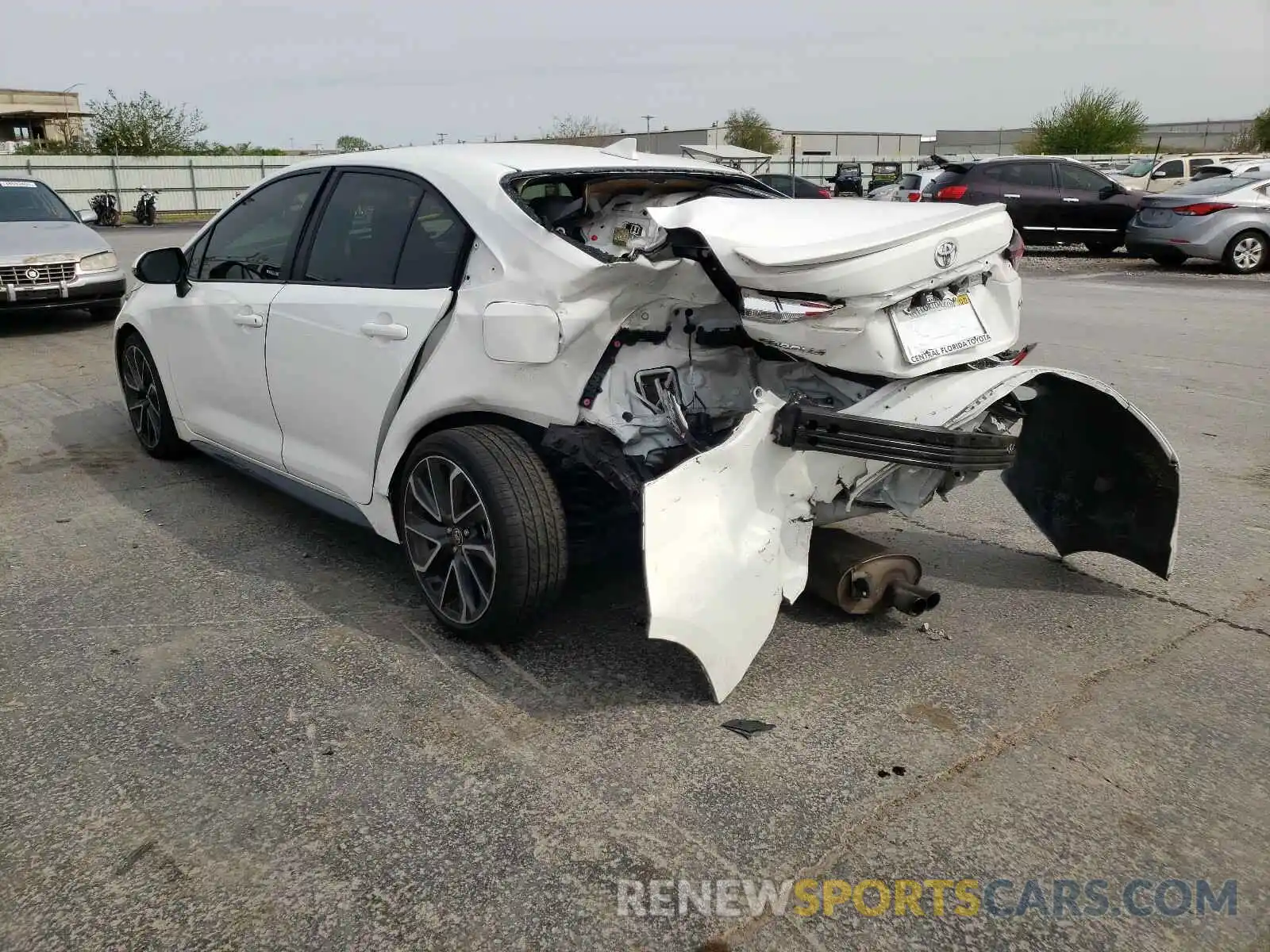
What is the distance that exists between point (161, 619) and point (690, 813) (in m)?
2.20

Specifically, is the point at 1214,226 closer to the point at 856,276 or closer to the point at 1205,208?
the point at 1205,208

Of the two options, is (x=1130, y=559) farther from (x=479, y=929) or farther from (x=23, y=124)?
(x=23, y=124)

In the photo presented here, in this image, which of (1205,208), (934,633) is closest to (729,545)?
(934,633)

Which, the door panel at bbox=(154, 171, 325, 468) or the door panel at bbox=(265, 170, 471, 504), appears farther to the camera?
the door panel at bbox=(154, 171, 325, 468)

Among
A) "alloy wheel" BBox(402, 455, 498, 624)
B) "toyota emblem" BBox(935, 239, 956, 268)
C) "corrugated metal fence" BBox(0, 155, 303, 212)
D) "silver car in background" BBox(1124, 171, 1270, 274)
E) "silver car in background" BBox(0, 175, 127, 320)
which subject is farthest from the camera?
"corrugated metal fence" BBox(0, 155, 303, 212)

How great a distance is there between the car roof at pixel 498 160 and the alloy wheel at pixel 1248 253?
13857 millimetres

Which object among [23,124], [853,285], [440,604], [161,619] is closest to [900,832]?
[853,285]

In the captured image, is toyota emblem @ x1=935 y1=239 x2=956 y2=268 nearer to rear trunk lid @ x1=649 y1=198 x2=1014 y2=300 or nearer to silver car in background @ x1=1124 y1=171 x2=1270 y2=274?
rear trunk lid @ x1=649 y1=198 x2=1014 y2=300

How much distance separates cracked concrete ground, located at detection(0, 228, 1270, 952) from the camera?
2.24 m

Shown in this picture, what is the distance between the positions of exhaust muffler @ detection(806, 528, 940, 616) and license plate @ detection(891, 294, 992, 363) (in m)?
0.79

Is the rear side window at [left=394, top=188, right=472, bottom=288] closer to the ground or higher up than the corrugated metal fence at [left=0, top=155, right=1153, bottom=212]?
closer to the ground

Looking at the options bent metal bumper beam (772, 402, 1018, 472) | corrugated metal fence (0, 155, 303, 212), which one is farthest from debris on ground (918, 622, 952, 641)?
corrugated metal fence (0, 155, 303, 212)

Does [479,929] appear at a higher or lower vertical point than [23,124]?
lower

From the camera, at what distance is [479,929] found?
2.18 metres
